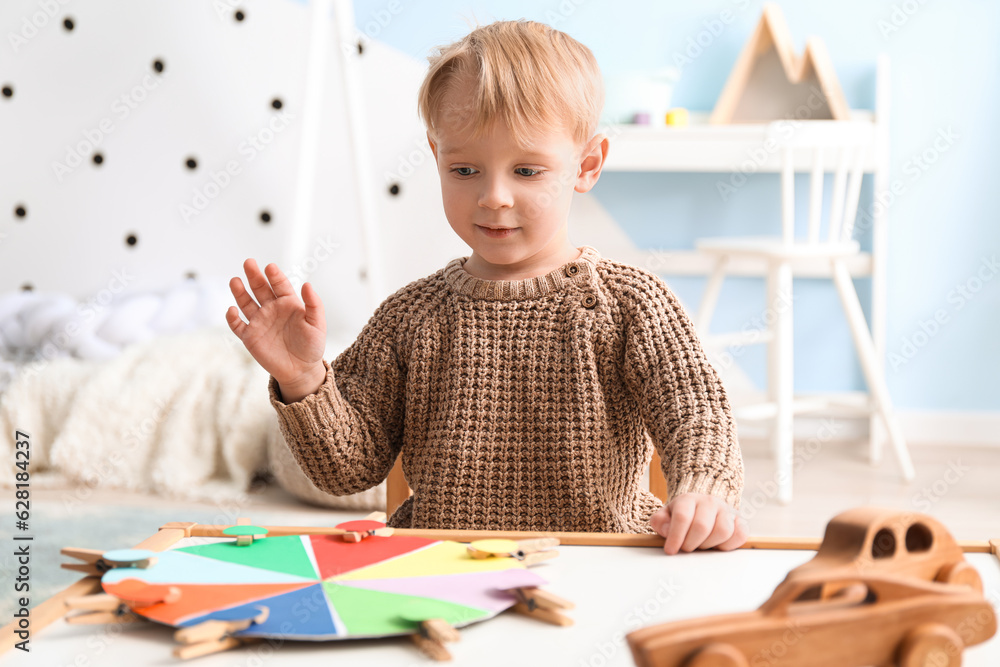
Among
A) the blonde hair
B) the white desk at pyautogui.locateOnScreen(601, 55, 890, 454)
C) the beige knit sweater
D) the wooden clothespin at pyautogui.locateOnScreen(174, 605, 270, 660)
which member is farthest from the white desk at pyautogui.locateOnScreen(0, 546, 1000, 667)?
the white desk at pyautogui.locateOnScreen(601, 55, 890, 454)

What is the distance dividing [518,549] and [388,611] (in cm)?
12

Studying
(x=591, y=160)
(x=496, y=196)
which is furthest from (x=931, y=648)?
(x=591, y=160)

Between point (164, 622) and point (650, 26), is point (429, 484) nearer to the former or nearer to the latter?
point (164, 622)

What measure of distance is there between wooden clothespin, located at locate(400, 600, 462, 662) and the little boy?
306mm

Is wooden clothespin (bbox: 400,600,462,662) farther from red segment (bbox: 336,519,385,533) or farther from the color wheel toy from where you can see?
red segment (bbox: 336,519,385,533)

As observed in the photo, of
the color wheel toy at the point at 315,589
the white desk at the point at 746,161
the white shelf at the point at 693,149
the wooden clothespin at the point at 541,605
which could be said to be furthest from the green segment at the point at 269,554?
the white shelf at the point at 693,149

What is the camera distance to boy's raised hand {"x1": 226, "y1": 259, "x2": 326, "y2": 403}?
27.1 inches

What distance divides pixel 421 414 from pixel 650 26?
2.19 metres

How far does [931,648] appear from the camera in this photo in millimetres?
370

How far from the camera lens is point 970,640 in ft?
1.27

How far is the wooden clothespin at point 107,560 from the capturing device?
510 millimetres

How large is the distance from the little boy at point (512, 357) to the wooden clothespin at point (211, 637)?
1.00ft

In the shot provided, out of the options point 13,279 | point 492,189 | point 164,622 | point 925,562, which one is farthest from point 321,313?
point 13,279

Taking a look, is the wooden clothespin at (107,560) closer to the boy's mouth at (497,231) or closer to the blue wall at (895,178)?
the boy's mouth at (497,231)
